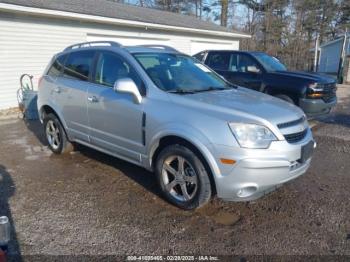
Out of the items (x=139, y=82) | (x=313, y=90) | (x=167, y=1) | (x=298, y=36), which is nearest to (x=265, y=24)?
(x=298, y=36)

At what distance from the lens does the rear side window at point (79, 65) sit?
15.8 ft

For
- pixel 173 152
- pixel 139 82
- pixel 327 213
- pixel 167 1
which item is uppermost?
pixel 167 1

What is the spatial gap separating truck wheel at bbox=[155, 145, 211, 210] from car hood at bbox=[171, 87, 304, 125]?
0.54 meters

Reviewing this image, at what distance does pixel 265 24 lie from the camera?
33844mm

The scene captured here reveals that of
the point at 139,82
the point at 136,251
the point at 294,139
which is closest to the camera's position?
the point at 136,251

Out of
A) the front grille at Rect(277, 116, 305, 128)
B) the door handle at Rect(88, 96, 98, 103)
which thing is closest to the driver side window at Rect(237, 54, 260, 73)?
the front grille at Rect(277, 116, 305, 128)

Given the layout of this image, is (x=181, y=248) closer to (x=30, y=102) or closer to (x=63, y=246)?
(x=63, y=246)

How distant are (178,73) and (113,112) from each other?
1.01 metres

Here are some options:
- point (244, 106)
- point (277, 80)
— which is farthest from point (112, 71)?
point (277, 80)

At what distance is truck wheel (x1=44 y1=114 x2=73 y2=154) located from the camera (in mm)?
5492

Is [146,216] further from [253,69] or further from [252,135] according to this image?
[253,69]

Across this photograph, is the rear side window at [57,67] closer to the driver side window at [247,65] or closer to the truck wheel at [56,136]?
the truck wheel at [56,136]

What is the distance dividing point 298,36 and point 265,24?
3.93 meters

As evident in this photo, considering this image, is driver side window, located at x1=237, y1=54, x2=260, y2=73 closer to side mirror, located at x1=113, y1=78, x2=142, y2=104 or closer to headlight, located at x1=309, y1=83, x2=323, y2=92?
headlight, located at x1=309, y1=83, x2=323, y2=92
